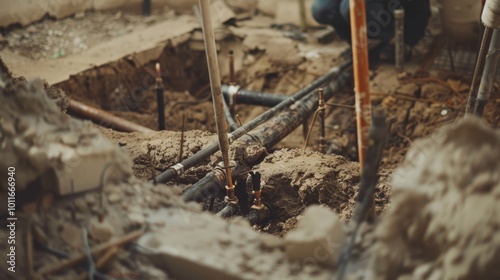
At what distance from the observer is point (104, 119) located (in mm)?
5516

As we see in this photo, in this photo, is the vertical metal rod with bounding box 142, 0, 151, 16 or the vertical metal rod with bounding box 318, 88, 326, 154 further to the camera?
the vertical metal rod with bounding box 142, 0, 151, 16

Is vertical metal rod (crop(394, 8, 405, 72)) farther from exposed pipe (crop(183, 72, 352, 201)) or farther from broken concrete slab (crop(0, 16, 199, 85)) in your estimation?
broken concrete slab (crop(0, 16, 199, 85))

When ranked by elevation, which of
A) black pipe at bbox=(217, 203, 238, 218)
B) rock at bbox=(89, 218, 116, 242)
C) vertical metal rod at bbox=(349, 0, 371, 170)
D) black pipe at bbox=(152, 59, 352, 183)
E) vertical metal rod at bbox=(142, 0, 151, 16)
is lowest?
black pipe at bbox=(217, 203, 238, 218)

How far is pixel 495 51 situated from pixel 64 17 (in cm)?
548

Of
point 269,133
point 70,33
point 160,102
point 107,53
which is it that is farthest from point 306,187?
point 70,33

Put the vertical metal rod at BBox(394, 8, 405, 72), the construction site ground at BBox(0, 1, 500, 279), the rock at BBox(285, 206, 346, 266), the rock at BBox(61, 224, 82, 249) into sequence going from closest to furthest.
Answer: the construction site ground at BBox(0, 1, 500, 279) < the rock at BBox(285, 206, 346, 266) < the rock at BBox(61, 224, 82, 249) < the vertical metal rod at BBox(394, 8, 405, 72)

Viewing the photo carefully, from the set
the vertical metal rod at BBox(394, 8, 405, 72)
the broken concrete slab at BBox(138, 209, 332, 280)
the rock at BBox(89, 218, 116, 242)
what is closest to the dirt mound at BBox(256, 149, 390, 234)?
the broken concrete slab at BBox(138, 209, 332, 280)

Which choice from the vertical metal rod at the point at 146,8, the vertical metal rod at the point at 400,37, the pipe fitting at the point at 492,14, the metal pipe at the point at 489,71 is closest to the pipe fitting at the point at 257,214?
the metal pipe at the point at 489,71

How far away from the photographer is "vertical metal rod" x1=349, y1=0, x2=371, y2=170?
10.0ft

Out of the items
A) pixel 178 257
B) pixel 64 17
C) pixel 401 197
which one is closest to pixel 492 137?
pixel 401 197

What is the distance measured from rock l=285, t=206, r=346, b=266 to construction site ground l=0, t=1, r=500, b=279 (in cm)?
1

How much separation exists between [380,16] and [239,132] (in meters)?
2.87

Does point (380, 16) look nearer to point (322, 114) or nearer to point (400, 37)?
point (400, 37)

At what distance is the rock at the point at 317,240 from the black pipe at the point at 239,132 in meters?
1.29
